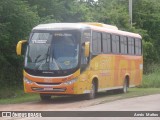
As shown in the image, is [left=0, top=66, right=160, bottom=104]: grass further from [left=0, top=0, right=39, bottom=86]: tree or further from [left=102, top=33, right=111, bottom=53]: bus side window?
[left=102, top=33, right=111, bottom=53]: bus side window

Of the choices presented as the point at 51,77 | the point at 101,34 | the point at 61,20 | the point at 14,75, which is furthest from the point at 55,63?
the point at 61,20

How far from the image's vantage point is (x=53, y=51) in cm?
2255

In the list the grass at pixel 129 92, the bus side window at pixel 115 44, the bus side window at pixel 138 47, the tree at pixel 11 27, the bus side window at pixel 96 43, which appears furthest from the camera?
the bus side window at pixel 138 47

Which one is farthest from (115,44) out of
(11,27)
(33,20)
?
(11,27)

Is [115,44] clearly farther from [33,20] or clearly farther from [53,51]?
[53,51]

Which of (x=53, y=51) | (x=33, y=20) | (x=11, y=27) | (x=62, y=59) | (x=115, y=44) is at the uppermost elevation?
(x=33, y=20)

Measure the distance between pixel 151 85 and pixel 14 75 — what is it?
38.9ft

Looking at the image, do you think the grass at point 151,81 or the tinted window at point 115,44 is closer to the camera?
the tinted window at point 115,44

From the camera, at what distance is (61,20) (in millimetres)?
32719

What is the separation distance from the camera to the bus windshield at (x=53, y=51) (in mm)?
22375

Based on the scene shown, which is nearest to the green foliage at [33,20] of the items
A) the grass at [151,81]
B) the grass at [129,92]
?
the grass at [129,92]

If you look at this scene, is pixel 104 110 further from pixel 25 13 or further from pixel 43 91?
pixel 25 13

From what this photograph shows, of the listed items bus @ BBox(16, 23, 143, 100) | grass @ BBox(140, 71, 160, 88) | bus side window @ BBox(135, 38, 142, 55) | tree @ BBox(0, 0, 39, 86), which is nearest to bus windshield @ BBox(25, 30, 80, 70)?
bus @ BBox(16, 23, 143, 100)

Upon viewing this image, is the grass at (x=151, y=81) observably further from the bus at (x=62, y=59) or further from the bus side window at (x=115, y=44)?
the bus at (x=62, y=59)
